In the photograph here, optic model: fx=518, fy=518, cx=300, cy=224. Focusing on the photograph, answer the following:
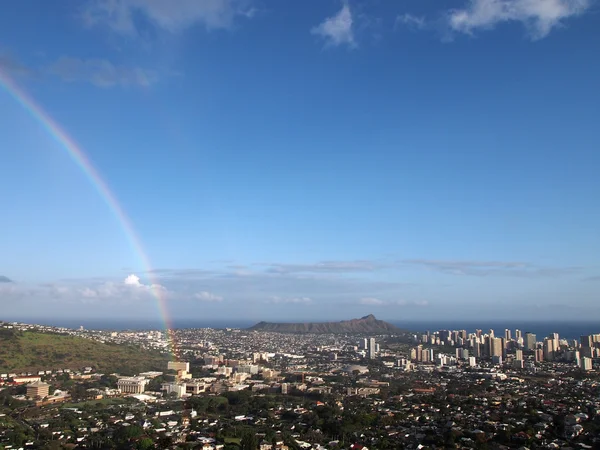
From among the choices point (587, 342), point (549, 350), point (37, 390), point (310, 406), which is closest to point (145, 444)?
point (310, 406)

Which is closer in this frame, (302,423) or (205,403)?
(302,423)

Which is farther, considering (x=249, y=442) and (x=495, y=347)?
(x=495, y=347)

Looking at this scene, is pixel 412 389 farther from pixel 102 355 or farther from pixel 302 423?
pixel 102 355

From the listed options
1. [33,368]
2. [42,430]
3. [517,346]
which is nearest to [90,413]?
[42,430]

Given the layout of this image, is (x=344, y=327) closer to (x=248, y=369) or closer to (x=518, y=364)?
(x=518, y=364)

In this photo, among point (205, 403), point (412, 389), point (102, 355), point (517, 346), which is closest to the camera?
point (205, 403)
